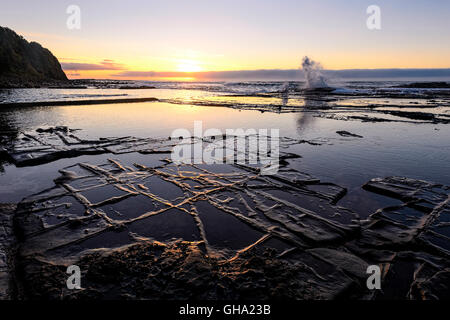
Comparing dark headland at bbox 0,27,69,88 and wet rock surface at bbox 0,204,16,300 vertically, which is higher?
dark headland at bbox 0,27,69,88

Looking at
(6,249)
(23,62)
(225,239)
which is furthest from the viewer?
(23,62)

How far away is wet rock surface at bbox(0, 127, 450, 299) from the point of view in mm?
2777

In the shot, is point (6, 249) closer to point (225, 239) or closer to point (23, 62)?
point (225, 239)

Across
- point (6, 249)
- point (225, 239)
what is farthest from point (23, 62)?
point (225, 239)

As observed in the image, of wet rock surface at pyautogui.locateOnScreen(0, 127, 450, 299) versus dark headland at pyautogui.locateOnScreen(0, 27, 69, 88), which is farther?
dark headland at pyautogui.locateOnScreen(0, 27, 69, 88)

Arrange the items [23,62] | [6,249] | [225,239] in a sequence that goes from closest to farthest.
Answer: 1. [6,249]
2. [225,239]
3. [23,62]

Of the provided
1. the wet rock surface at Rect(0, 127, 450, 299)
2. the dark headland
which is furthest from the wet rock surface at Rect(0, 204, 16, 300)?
the dark headland

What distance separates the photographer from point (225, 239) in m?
3.65

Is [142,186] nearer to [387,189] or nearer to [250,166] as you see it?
[250,166]

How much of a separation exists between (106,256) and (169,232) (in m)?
0.95

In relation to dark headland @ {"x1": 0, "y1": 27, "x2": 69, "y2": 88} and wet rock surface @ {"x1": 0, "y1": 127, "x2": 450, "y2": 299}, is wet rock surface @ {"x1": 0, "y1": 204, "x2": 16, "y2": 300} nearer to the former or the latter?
wet rock surface @ {"x1": 0, "y1": 127, "x2": 450, "y2": 299}

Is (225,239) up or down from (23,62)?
down

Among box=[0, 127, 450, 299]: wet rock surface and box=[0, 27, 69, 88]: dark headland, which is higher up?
box=[0, 27, 69, 88]: dark headland
